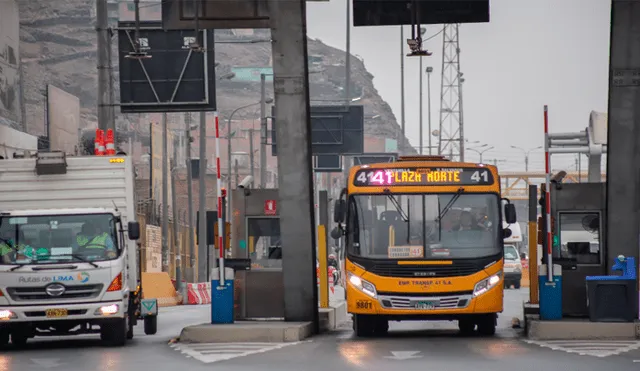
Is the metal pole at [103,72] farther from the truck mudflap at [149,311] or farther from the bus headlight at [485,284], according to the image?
the bus headlight at [485,284]

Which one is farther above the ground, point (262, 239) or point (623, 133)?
point (623, 133)

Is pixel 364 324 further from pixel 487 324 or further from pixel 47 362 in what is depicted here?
pixel 47 362

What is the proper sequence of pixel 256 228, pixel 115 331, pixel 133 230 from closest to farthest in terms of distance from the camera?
1. pixel 133 230
2. pixel 115 331
3. pixel 256 228

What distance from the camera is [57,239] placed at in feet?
69.1

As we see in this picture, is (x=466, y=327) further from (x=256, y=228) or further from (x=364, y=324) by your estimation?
(x=256, y=228)

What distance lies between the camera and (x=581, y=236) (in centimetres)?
2533

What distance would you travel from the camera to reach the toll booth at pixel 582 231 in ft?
81.9

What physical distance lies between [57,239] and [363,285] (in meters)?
4.87

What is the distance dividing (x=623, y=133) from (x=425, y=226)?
359 cm

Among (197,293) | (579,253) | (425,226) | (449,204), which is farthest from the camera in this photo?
(197,293)

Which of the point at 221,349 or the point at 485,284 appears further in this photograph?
the point at 485,284

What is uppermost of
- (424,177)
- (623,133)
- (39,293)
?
(623,133)

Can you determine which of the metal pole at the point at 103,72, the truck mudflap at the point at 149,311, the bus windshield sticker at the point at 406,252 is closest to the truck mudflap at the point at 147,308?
the truck mudflap at the point at 149,311

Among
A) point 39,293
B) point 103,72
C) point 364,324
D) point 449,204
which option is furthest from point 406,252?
point 103,72
